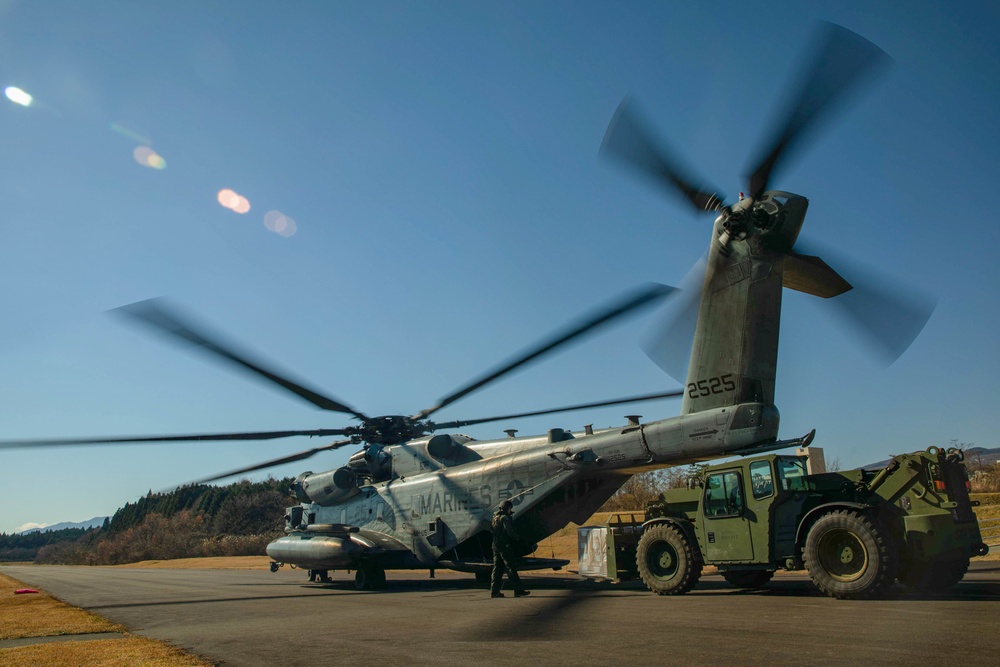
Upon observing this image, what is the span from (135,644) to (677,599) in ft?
24.5

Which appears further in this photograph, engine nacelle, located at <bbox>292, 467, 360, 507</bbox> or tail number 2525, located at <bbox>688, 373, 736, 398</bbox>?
engine nacelle, located at <bbox>292, 467, 360, 507</bbox>

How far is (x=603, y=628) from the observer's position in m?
7.55

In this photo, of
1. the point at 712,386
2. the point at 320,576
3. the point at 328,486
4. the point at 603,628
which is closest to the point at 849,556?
the point at 712,386

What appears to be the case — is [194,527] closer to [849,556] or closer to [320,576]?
[320,576]

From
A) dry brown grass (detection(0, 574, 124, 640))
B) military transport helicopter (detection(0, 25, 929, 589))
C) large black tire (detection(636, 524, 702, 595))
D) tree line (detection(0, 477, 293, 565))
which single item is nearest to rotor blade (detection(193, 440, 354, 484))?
military transport helicopter (detection(0, 25, 929, 589))

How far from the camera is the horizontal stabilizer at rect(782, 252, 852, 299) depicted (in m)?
10.9

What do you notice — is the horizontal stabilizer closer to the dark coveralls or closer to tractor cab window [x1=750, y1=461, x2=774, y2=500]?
tractor cab window [x1=750, y1=461, x2=774, y2=500]

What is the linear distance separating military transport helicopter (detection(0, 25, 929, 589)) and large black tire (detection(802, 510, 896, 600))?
1.42 meters

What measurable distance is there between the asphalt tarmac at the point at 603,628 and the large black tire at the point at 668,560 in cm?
42

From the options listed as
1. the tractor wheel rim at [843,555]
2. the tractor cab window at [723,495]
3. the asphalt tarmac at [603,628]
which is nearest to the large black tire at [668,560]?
the asphalt tarmac at [603,628]

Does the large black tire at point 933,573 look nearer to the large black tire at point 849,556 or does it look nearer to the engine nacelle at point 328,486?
the large black tire at point 849,556

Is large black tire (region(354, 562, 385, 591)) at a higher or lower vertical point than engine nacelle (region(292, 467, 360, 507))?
lower

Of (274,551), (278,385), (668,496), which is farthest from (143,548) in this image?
(668,496)

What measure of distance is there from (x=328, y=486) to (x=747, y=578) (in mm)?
A: 12132
